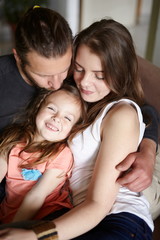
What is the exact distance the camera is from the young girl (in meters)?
1.18

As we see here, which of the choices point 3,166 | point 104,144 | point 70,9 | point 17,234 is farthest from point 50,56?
point 70,9

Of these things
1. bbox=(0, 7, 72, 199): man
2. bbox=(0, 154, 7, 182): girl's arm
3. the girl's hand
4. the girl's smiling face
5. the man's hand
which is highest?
bbox=(0, 7, 72, 199): man

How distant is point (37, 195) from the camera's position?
45.8 inches

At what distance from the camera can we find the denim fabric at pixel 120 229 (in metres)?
1.03

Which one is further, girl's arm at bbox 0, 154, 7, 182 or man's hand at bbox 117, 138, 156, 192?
girl's arm at bbox 0, 154, 7, 182

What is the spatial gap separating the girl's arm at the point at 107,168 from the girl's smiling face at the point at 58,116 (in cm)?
18

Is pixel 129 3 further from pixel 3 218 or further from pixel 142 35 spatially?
pixel 3 218

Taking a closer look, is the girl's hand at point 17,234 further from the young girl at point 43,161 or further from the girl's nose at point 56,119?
the girl's nose at point 56,119

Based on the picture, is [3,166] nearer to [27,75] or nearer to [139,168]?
[27,75]

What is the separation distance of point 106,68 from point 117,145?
31 cm

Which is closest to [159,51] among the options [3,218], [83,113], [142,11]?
[142,11]

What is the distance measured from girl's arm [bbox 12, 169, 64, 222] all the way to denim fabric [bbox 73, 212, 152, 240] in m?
0.22

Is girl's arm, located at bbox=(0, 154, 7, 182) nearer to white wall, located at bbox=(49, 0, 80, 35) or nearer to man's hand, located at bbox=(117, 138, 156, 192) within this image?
man's hand, located at bbox=(117, 138, 156, 192)

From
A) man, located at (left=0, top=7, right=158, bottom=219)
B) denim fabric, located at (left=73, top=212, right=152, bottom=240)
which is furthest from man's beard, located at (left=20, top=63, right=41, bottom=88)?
denim fabric, located at (left=73, top=212, right=152, bottom=240)
